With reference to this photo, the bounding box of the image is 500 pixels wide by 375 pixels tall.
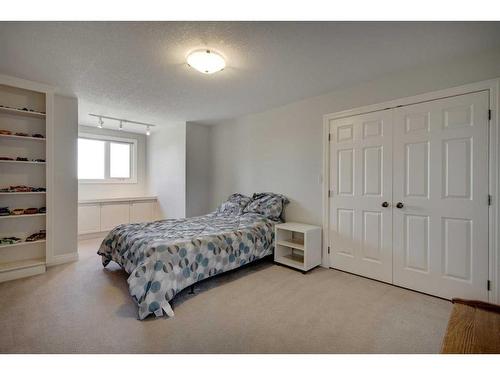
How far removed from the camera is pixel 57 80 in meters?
2.76

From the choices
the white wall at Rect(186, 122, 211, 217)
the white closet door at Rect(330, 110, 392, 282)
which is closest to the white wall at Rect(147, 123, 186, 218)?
the white wall at Rect(186, 122, 211, 217)

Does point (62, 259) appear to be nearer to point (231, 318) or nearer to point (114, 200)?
point (114, 200)

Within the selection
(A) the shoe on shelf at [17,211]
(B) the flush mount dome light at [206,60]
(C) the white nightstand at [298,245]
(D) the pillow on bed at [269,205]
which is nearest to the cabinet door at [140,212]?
(A) the shoe on shelf at [17,211]

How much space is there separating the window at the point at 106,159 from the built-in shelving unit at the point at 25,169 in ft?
5.78

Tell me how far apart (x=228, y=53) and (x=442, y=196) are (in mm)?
2432

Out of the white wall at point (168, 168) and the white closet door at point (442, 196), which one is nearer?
the white closet door at point (442, 196)

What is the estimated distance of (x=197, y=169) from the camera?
4773mm

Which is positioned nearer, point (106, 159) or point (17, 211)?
point (17, 211)

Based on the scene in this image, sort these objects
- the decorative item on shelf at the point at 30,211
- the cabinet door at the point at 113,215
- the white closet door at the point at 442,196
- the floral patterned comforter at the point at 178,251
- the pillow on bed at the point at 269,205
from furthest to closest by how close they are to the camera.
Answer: the cabinet door at the point at 113,215, the pillow on bed at the point at 269,205, the decorative item on shelf at the point at 30,211, the white closet door at the point at 442,196, the floral patterned comforter at the point at 178,251

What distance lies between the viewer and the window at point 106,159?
15.9 ft

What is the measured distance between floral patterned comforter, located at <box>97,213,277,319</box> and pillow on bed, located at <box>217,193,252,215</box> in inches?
13.6

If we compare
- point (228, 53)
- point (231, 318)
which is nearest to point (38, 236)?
point (231, 318)

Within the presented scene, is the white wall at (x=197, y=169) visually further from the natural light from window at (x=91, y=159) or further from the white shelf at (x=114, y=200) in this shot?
the natural light from window at (x=91, y=159)

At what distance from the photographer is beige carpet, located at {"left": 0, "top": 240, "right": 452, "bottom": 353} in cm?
163
